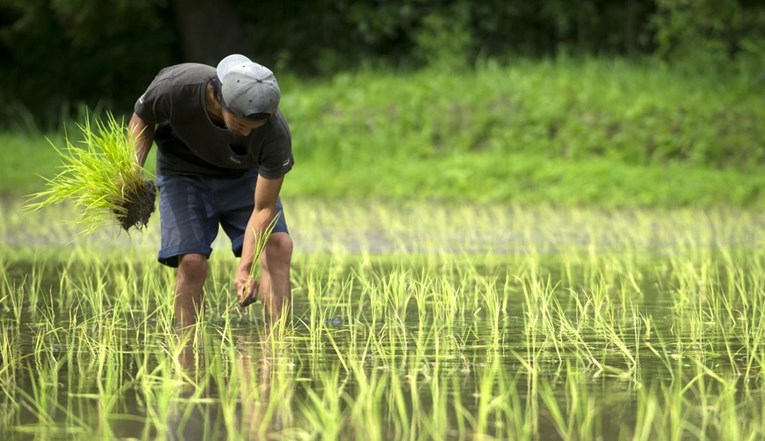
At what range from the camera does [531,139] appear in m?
16.8

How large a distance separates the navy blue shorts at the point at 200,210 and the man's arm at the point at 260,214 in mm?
281

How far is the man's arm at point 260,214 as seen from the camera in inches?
234

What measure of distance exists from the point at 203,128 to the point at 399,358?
1412mm

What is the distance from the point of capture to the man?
5.59 m

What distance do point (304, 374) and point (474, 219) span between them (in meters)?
8.40

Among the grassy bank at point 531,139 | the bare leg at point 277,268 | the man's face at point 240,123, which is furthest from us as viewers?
the grassy bank at point 531,139

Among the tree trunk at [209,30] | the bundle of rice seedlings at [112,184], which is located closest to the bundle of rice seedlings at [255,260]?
the bundle of rice seedlings at [112,184]

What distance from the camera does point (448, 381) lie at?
4.90m

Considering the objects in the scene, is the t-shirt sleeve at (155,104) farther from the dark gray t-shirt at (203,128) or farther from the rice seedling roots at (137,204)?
the rice seedling roots at (137,204)

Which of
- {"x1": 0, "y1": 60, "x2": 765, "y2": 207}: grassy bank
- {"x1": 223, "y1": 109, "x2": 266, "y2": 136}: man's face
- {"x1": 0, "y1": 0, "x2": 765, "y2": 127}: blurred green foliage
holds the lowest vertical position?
{"x1": 223, "y1": 109, "x2": 266, "y2": 136}: man's face

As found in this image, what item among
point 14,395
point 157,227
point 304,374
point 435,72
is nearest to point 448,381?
point 304,374

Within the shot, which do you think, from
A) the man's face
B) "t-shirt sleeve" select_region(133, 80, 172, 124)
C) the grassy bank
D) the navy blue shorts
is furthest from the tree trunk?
the man's face

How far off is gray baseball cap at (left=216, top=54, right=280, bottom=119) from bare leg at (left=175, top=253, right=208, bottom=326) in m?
1.12

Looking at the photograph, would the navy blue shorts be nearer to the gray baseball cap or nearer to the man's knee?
the man's knee
